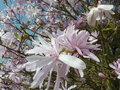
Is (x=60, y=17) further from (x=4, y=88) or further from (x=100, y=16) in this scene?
(x=100, y=16)

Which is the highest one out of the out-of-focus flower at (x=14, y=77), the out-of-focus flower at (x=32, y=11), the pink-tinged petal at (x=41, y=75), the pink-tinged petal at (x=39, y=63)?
the pink-tinged petal at (x=39, y=63)

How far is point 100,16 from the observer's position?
1471mm

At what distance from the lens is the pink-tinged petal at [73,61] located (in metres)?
0.94

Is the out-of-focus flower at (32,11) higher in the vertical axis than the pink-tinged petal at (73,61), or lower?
lower

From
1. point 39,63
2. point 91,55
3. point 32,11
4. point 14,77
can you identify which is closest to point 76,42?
point 91,55

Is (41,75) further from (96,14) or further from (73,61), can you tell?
(96,14)

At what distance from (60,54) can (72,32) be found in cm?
14

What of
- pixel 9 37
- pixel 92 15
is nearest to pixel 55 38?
pixel 92 15

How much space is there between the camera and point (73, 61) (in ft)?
3.19

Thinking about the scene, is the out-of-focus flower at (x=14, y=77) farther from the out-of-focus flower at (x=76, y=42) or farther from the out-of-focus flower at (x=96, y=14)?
the out-of-focus flower at (x=76, y=42)

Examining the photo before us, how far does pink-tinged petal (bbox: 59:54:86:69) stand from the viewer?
94 cm

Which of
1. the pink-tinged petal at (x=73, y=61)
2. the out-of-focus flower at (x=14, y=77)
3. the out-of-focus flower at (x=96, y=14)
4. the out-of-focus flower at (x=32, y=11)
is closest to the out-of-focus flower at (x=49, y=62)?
the pink-tinged petal at (x=73, y=61)

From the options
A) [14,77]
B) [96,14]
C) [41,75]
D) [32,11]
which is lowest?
[14,77]

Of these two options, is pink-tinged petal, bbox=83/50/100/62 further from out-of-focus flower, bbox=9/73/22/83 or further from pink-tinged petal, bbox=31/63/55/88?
out-of-focus flower, bbox=9/73/22/83
